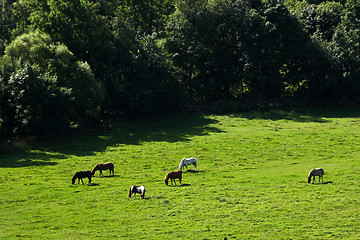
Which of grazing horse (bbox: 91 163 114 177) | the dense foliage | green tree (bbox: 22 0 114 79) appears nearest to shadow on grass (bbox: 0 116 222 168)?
the dense foliage

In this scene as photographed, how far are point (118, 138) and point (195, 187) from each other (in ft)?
87.7

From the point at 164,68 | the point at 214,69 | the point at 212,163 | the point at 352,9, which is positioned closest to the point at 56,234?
the point at 212,163

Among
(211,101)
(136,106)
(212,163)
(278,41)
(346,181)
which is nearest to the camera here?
(346,181)

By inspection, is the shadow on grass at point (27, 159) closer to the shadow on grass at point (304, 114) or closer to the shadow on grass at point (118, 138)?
the shadow on grass at point (118, 138)

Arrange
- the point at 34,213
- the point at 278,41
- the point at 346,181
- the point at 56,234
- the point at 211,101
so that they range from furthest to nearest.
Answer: the point at 211,101
the point at 278,41
the point at 346,181
the point at 34,213
the point at 56,234

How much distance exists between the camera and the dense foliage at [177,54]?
202ft

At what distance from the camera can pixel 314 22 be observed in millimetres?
86312

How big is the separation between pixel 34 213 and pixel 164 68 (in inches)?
1835

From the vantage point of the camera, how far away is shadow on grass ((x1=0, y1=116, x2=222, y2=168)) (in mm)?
49453

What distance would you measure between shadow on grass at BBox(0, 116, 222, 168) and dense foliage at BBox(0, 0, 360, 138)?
2.73m

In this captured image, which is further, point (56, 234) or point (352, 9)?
point (352, 9)

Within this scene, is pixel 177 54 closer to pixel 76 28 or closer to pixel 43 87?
pixel 76 28

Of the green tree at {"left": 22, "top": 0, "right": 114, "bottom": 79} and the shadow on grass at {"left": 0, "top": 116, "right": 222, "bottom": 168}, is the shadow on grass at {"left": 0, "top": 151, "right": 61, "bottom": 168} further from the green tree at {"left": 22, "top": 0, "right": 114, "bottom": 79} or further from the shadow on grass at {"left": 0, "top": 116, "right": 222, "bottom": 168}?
the green tree at {"left": 22, "top": 0, "right": 114, "bottom": 79}

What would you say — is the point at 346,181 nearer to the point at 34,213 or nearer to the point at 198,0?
the point at 34,213
